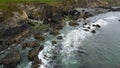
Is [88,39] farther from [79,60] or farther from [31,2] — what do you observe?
[31,2]

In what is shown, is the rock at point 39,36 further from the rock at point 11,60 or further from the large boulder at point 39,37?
the rock at point 11,60

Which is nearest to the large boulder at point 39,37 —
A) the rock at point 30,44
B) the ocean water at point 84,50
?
the ocean water at point 84,50

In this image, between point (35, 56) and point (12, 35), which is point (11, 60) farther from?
point (12, 35)

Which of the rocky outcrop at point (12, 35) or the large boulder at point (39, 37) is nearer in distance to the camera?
Answer: the rocky outcrop at point (12, 35)

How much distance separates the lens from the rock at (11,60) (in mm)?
43688

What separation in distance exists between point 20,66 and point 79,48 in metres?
17.8

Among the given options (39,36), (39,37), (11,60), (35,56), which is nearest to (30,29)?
(39,36)

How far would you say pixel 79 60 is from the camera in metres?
46.6

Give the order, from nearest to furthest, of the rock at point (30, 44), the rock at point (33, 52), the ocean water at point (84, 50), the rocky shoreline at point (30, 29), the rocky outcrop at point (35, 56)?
the rocky outcrop at point (35, 56) < the ocean water at point (84, 50) < the rocky shoreline at point (30, 29) < the rock at point (33, 52) < the rock at point (30, 44)

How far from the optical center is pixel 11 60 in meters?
44.5

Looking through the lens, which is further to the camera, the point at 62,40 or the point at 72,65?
the point at 62,40

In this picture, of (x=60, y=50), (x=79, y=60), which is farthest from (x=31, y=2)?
(x=79, y=60)

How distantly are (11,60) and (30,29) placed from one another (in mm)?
26063

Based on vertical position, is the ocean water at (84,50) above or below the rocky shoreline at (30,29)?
below
